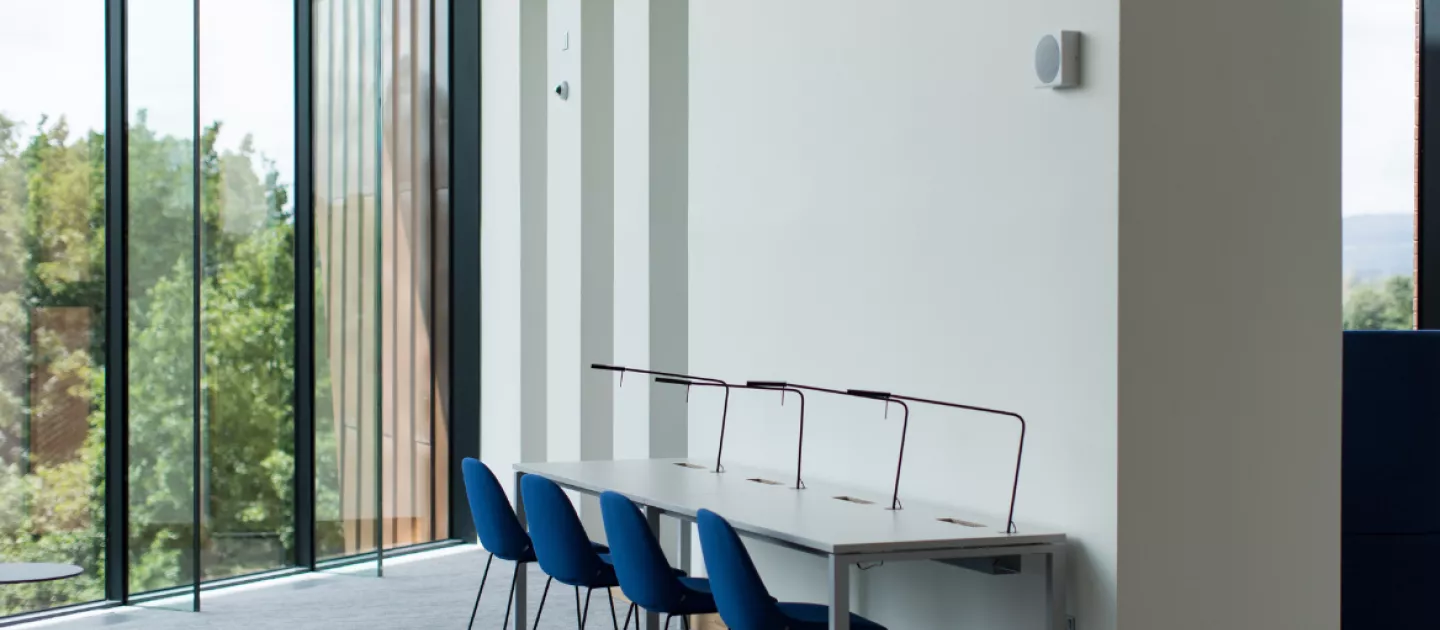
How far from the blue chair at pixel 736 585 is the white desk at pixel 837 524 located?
0.40 ft

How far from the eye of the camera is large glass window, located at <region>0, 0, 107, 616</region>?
6008mm

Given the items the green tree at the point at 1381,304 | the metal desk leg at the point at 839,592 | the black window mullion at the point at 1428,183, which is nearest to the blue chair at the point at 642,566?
the metal desk leg at the point at 839,592

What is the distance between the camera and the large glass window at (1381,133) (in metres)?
6.66

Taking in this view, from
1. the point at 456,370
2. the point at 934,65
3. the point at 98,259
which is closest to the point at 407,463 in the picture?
the point at 456,370

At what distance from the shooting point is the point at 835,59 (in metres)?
4.74

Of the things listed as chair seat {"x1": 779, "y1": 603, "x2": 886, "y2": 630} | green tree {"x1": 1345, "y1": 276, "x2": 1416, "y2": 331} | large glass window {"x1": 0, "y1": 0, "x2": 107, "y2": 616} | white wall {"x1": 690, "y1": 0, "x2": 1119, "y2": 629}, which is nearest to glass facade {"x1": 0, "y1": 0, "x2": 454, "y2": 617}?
large glass window {"x1": 0, "y1": 0, "x2": 107, "y2": 616}

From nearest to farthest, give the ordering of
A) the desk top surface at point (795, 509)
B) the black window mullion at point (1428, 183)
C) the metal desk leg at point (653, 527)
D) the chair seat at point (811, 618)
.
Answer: the desk top surface at point (795, 509) → the chair seat at point (811, 618) → the metal desk leg at point (653, 527) → the black window mullion at point (1428, 183)

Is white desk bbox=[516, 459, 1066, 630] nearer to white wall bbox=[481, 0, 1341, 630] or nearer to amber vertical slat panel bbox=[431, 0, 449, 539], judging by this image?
white wall bbox=[481, 0, 1341, 630]

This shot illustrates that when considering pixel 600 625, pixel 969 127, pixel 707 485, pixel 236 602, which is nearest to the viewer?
pixel 969 127

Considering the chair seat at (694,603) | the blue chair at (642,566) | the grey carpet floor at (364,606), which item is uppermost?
the blue chair at (642,566)

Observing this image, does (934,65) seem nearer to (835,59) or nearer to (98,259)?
(835,59)

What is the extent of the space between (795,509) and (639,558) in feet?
1.47

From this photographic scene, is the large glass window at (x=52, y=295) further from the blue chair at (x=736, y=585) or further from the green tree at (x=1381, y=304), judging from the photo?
the green tree at (x=1381, y=304)

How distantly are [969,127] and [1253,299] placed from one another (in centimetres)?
89
